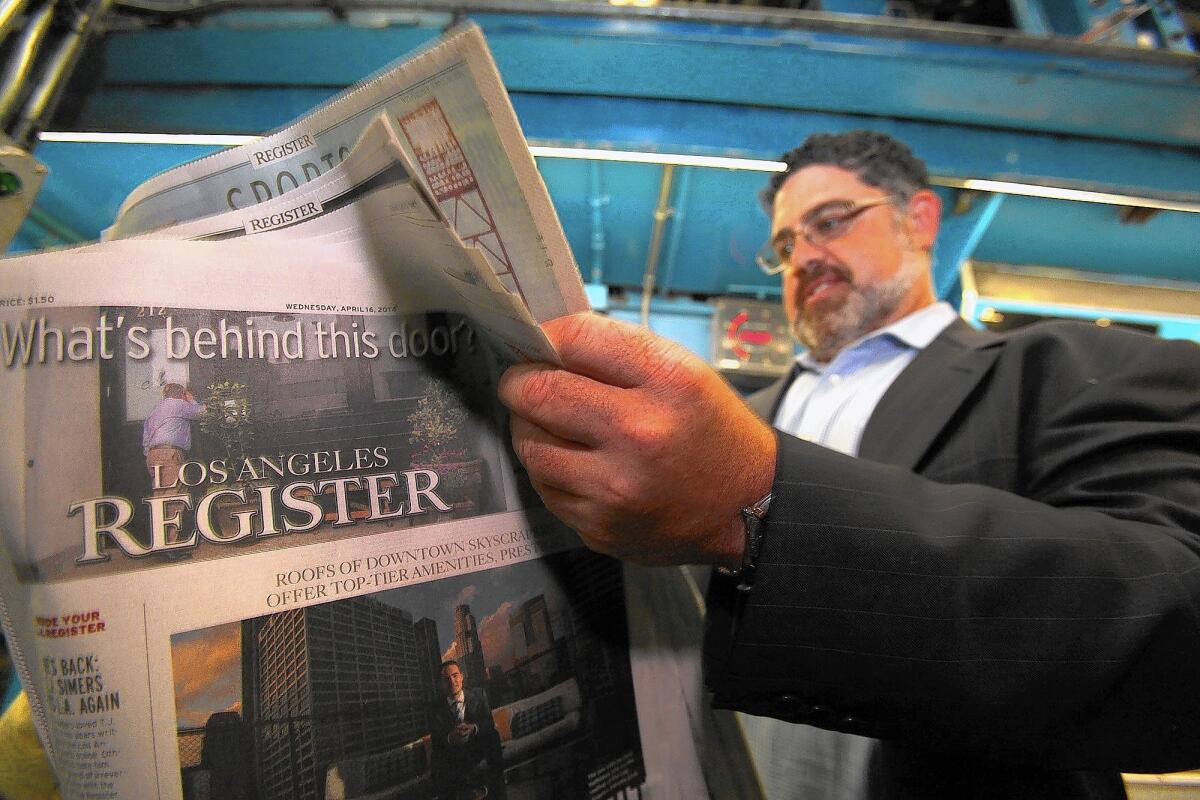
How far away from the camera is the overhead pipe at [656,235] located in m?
1.35

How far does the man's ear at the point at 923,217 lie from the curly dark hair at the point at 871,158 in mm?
19

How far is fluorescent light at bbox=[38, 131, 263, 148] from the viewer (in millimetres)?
989

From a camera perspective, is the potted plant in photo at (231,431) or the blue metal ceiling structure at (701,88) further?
the blue metal ceiling structure at (701,88)

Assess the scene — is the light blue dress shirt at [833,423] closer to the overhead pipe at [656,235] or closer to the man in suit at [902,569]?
the man in suit at [902,569]

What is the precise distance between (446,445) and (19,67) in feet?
3.30

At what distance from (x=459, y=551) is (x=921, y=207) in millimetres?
1210

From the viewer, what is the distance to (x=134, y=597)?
281mm

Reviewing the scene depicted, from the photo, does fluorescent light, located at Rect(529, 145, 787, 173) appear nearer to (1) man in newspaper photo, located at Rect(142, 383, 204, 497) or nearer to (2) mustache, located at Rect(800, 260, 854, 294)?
(2) mustache, located at Rect(800, 260, 854, 294)

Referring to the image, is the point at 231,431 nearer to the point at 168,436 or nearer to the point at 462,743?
the point at 168,436

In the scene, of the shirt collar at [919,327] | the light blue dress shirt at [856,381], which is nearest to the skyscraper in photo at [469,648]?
the light blue dress shirt at [856,381]

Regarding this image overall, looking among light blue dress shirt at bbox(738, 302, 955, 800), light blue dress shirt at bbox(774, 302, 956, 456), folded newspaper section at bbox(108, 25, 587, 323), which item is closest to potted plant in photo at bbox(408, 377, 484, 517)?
folded newspaper section at bbox(108, 25, 587, 323)

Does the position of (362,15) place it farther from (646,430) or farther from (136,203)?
(646,430)

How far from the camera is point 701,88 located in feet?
3.53

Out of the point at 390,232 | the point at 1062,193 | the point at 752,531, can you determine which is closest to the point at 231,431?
the point at 390,232
